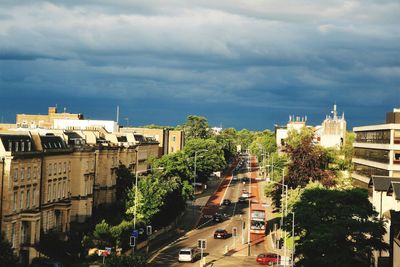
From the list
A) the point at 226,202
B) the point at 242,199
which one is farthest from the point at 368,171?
the point at 242,199

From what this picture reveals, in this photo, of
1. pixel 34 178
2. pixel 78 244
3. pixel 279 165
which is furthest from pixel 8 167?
pixel 279 165

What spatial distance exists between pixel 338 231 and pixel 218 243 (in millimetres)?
A: 32872

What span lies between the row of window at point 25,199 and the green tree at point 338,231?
28.4 m

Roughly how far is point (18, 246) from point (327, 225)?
3146 cm

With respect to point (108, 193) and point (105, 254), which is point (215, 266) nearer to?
point (105, 254)

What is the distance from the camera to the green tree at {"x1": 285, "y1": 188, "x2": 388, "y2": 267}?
5984cm

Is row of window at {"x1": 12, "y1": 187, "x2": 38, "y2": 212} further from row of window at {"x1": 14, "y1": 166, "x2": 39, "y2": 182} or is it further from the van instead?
the van

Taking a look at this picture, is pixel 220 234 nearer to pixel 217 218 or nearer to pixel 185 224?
pixel 185 224

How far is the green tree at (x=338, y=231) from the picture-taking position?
196 ft

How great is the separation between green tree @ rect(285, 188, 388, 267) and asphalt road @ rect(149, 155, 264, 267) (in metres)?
13.1

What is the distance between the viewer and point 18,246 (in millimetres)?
70250

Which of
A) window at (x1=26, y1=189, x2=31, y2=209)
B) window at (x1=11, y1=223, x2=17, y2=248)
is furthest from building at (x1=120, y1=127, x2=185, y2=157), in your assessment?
window at (x1=11, y1=223, x2=17, y2=248)

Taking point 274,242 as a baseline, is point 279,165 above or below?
above

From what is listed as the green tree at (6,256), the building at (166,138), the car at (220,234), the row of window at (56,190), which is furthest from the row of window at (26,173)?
the building at (166,138)
